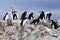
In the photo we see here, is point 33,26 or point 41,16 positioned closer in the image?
point 33,26

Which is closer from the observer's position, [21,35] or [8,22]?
[21,35]

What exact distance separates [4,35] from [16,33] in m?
0.89

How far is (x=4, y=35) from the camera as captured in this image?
2516 centimetres

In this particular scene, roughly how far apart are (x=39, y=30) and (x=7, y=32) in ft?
10.4

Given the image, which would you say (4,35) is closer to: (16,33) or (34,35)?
(16,33)

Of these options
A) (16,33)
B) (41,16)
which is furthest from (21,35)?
(41,16)

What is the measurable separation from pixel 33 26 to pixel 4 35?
2362mm

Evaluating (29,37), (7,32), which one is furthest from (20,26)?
(29,37)

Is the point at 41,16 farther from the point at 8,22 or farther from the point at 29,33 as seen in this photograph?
the point at 29,33

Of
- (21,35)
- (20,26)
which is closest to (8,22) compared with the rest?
(20,26)

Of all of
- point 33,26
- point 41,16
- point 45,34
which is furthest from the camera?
point 41,16

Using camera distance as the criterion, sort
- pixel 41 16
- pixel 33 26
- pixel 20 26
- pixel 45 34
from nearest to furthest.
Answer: pixel 45 34
pixel 33 26
pixel 20 26
pixel 41 16

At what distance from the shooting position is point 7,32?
25469 mm

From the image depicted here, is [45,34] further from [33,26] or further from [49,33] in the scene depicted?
[33,26]
